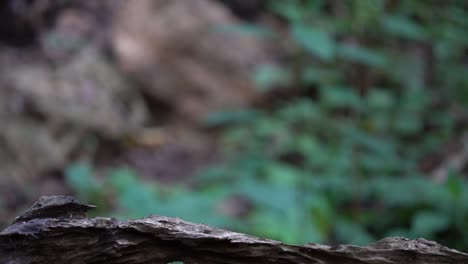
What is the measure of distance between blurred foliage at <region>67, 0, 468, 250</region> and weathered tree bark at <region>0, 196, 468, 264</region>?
1236mm

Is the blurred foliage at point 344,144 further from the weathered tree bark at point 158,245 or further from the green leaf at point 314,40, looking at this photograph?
the weathered tree bark at point 158,245

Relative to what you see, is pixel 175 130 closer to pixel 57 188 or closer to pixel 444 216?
pixel 57 188

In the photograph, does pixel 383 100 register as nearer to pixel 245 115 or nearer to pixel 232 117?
pixel 245 115

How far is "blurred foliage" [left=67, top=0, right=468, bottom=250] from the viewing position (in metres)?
2.36

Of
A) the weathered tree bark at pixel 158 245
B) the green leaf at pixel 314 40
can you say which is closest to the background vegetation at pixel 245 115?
the green leaf at pixel 314 40

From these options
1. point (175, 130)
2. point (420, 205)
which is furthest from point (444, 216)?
point (175, 130)

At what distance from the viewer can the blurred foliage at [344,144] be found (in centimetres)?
236

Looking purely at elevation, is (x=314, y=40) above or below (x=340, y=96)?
below

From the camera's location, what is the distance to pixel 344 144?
11.2 ft

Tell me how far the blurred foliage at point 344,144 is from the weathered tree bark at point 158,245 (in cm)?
124

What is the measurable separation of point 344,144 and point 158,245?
2802 millimetres

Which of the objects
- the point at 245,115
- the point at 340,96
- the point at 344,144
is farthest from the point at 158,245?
the point at 245,115

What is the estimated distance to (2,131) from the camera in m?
3.27

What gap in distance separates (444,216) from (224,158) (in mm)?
1801
